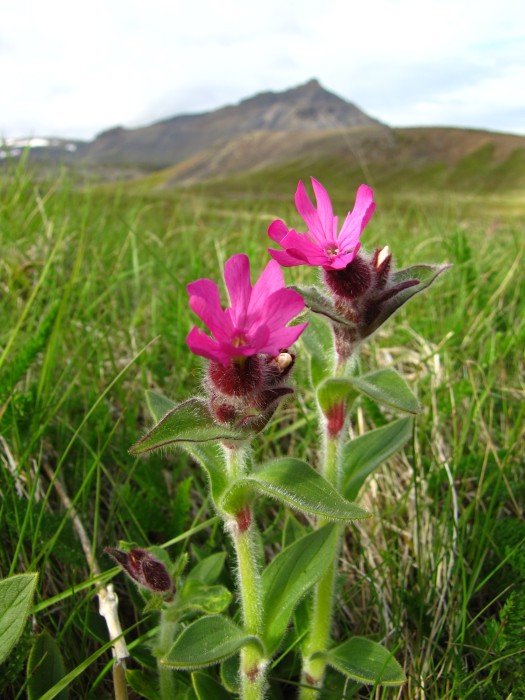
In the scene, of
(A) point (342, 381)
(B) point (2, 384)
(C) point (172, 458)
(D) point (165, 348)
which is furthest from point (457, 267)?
(B) point (2, 384)

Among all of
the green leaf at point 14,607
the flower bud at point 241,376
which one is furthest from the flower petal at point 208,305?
the green leaf at point 14,607

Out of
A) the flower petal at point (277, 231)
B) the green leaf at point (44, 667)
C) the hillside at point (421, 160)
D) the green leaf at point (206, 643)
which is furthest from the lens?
the hillside at point (421, 160)

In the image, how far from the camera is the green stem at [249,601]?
171 cm

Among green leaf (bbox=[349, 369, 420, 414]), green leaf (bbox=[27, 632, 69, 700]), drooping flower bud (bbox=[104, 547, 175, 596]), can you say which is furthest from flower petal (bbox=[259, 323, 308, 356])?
green leaf (bbox=[27, 632, 69, 700])

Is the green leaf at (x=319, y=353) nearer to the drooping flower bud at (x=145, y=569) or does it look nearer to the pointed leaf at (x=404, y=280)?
the pointed leaf at (x=404, y=280)

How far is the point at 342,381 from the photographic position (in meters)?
1.79

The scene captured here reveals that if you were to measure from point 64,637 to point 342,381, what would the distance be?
1290 millimetres

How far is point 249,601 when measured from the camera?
67.7 inches

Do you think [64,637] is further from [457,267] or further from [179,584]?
[457,267]

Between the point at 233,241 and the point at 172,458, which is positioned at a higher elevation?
the point at 233,241

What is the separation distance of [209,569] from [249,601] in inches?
15.4

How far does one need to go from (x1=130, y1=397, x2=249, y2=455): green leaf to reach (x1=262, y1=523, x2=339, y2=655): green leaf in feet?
1.68

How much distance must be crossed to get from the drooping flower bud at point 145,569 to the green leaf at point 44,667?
380mm

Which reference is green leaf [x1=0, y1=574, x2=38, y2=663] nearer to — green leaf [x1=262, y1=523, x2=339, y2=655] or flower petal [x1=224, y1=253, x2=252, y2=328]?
green leaf [x1=262, y1=523, x2=339, y2=655]
